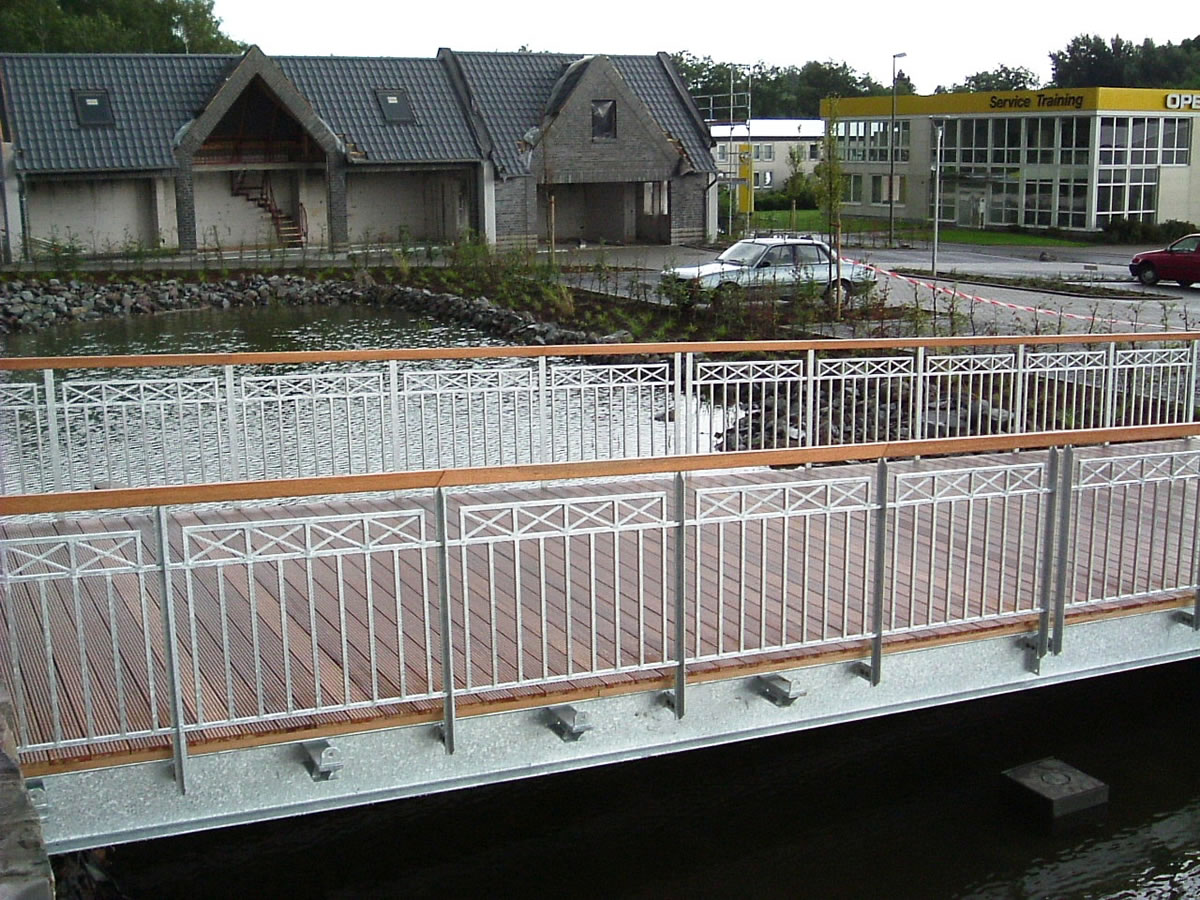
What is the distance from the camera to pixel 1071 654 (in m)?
7.27

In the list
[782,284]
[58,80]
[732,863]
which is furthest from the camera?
[58,80]

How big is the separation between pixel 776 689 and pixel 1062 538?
1701 millimetres

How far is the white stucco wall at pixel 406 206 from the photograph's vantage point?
45.1 metres

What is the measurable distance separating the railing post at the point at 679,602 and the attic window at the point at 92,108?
124ft

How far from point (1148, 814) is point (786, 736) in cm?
213

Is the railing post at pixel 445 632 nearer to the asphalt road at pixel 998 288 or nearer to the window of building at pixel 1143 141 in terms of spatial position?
the asphalt road at pixel 998 288

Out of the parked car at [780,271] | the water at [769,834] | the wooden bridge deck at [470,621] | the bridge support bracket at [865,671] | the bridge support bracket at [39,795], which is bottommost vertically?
the water at [769,834]

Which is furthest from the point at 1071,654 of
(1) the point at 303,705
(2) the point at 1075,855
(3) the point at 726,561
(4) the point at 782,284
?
(4) the point at 782,284

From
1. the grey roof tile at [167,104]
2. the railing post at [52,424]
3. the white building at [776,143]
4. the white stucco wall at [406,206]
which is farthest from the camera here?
the white building at [776,143]

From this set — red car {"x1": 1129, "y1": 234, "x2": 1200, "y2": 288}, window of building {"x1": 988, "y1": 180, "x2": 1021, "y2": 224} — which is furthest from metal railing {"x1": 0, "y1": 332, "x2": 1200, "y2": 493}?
window of building {"x1": 988, "y1": 180, "x2": 1021, "y2": 224}

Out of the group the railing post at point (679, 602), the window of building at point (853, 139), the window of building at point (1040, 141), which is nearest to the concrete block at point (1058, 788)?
the railing post at point (679, 602)

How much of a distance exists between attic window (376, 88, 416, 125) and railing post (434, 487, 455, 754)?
39.5m

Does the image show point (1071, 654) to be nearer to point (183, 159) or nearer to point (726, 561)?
point (726, 561)

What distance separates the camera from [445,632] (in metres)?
5.70
